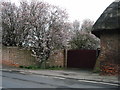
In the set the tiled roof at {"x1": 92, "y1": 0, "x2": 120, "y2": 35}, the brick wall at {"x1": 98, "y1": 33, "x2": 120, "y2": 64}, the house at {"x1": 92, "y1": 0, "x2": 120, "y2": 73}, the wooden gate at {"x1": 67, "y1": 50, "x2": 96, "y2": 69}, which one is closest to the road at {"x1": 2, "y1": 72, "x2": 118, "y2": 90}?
the house at {"x1": 92, "y1": 0, "x2": 120, "y2": 73}

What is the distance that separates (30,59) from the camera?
17203 millimetres

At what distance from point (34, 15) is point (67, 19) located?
12.3 ft

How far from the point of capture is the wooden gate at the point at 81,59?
1733cm

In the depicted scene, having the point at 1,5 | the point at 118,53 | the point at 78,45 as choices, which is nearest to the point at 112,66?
the point at 118,53

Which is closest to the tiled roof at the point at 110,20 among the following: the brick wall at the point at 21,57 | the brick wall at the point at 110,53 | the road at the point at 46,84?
the brick wall at the point at 110,53

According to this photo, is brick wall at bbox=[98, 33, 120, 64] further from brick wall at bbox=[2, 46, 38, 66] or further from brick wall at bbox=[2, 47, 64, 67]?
brick wall at bbox=[2, 46, 38, 66]

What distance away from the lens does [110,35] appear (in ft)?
40.4

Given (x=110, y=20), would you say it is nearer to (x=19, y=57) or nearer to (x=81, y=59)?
(x=81, y=59)

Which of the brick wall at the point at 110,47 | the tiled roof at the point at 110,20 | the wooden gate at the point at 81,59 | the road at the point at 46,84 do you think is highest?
the tiled roof at the point at 110,20

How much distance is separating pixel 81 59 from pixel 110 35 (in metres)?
6.21

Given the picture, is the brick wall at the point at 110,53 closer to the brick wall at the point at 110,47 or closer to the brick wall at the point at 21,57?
the brick wall at the point at 110,47

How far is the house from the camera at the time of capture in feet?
38.0

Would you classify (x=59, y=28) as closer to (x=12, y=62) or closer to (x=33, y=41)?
(x=33, y=41)

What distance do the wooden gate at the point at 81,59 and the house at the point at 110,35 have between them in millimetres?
4692
